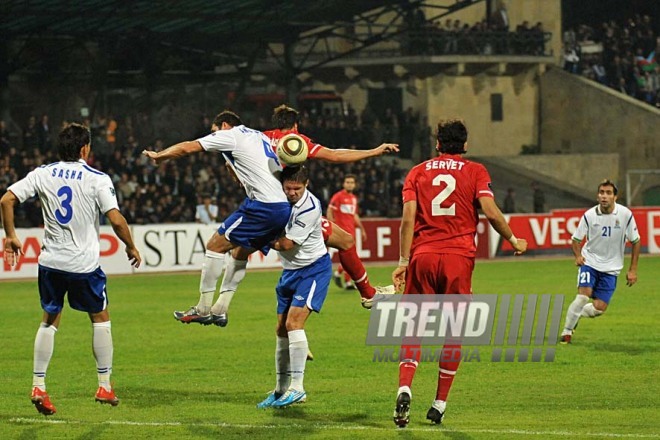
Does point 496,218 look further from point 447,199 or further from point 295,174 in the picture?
point 295,174

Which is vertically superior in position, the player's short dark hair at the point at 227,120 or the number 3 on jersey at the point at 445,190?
the player's short dark hair at the point at 227,120

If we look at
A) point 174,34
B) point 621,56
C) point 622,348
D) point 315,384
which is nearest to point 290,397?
point 315,384

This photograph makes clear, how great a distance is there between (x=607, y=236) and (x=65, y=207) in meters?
8.33

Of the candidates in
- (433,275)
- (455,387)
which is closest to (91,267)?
(433,275)

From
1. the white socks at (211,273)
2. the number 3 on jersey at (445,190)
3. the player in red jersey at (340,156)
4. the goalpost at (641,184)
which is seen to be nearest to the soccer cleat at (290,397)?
the player in red jersey at (340,156)

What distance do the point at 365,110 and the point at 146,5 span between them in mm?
10723

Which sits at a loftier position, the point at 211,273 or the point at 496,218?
the point at 496,218

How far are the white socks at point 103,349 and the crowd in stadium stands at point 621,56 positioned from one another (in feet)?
127

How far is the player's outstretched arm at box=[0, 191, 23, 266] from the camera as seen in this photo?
9969mm

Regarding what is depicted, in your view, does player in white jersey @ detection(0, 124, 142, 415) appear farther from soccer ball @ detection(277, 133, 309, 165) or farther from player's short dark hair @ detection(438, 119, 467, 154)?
player's short dark hair @ detection(438, 119, 467, 154)

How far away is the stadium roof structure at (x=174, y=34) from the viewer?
35.6 m

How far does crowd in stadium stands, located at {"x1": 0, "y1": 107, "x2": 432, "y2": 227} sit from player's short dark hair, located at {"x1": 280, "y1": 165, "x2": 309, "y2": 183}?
20651 mm

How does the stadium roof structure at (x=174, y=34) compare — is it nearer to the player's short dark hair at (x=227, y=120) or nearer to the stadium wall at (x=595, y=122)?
the stadium wall at (x=595, y=122)

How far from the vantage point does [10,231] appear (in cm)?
1009
